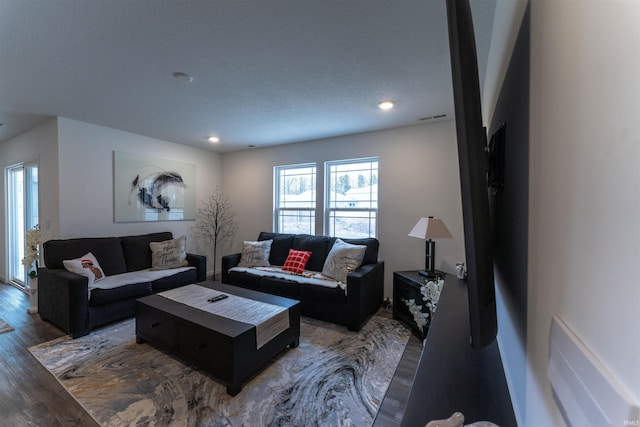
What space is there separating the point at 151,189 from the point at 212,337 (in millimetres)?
3116

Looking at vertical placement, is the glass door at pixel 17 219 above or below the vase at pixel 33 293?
above

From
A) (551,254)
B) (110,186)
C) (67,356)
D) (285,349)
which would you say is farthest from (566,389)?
(110,186)

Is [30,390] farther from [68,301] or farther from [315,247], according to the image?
[315,247]

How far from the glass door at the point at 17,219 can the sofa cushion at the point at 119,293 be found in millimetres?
2417

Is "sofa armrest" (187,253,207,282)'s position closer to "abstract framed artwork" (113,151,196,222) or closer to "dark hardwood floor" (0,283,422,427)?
"abstract framed artwork" (113,151,196,222)

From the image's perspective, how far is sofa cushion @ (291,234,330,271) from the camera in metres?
3.75

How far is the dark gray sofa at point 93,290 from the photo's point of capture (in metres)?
2.64

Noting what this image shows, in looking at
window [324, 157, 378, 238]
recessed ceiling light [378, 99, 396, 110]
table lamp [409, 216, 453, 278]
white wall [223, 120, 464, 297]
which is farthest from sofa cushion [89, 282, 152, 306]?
recessed ceiling light [378, 99, 396, 110]

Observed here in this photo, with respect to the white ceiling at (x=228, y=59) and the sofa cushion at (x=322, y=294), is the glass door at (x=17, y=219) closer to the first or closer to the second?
the white ceiling at (x=228, y=59)

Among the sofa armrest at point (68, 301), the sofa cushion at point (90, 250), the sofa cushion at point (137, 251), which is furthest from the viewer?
the sofa cushion at point (137, 251)

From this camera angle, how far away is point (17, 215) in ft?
14.0

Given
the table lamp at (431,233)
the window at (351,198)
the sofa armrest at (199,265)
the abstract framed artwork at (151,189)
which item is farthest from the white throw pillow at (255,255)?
the table lamp at (431,233)

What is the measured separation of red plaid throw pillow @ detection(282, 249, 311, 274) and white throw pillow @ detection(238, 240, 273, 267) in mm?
400

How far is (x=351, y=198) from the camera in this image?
159 inches
